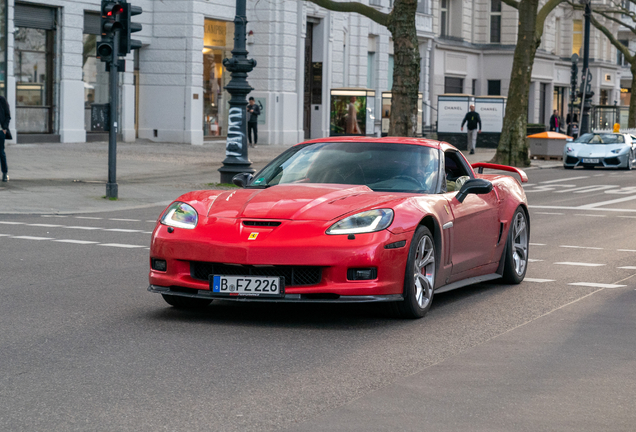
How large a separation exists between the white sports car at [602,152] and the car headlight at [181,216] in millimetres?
28545

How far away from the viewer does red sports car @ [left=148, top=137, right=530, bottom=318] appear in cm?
714

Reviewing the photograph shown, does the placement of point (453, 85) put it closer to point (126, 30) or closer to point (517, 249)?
point (126, 30)

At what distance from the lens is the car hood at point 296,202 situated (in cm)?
734

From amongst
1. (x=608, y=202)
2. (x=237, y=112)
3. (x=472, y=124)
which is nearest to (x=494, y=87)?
(x=472, y=124)

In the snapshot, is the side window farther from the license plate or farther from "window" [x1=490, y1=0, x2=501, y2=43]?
"window" [x1=490, y1=0, x2=501, y2=43]

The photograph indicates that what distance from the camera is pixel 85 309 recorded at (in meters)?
7.93

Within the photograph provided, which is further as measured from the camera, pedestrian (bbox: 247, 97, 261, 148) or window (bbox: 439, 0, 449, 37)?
window (bbox: 439, 0, 449, 37)

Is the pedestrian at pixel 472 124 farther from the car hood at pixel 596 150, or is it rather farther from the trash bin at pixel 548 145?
the car hood at pixel 596 150

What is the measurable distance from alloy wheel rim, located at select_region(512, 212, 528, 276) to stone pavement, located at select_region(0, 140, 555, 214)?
8.74 m

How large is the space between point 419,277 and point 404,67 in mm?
21796

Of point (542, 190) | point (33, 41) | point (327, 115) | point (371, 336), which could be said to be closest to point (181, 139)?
point (33, 41)

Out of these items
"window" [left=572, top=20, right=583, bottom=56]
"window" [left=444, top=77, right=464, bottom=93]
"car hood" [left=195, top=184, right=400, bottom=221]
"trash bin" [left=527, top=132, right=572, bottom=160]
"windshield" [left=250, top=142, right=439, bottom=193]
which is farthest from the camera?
"window" [left=572, top=20, right=583, bottom=56]

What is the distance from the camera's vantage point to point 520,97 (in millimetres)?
35531

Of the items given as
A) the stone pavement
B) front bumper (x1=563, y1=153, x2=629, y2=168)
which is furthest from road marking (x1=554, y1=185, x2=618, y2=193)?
front bumper (x1=563, y1=153, x2=629, y2=168)
